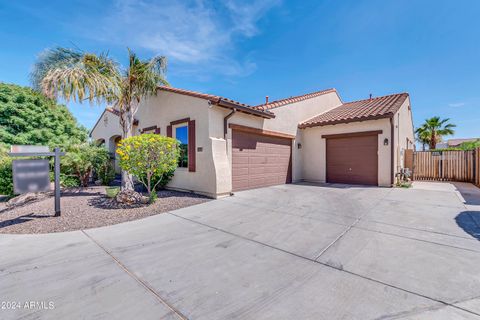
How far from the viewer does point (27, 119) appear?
18.1m

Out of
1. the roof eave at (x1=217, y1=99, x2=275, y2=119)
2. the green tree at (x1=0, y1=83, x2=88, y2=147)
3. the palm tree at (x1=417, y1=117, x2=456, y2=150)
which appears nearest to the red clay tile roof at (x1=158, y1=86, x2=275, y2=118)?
the roof eave at (x1=217, y1=99, x2=275, y2=119)

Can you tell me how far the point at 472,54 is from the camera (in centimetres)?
955

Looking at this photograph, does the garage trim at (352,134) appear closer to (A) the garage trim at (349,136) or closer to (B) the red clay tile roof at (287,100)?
(A) the garage trim at (349,136)

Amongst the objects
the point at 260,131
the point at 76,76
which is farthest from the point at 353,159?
the point at 76,76

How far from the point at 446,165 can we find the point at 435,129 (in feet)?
52.6

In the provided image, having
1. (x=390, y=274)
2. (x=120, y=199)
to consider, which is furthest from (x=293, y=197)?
(x=120, y=199)

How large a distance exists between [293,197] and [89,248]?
6184 millimetres

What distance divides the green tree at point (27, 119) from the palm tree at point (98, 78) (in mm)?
10345

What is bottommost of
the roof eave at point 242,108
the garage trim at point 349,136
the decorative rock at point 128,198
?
the decorative rock at point 128,198

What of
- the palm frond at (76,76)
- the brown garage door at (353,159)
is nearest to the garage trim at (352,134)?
the brown garage door at (353,159)

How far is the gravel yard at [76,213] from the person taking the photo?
4.85 m

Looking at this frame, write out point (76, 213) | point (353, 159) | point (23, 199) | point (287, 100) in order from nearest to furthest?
point (76, 213) < point (23, 199) < point (353, 159) < point (287, 100)

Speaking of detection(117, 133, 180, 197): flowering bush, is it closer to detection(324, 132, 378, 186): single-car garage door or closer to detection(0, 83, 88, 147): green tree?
detection(324, 132, 378, 186): single-car garage door

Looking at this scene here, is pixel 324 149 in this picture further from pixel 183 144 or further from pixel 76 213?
pixel 76 213
